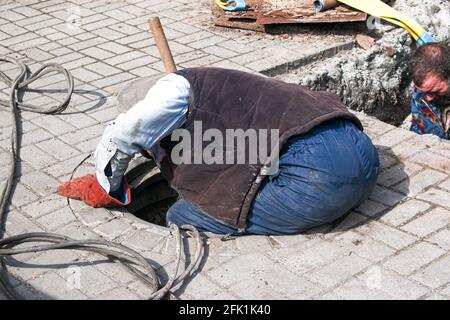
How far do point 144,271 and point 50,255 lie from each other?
574 mm

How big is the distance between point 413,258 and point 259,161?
0.97 metres

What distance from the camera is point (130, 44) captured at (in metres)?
7.16

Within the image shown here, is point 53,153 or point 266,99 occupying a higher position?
point 266,99

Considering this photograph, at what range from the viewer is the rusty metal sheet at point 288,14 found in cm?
700

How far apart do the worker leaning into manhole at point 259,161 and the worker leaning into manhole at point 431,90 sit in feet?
4.04

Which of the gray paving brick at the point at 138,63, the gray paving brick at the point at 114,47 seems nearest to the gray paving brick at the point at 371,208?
the gray paving brick at the point at 138,63

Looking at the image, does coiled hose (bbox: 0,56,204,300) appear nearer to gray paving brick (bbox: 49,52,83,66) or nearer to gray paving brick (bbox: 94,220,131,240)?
gray paving brick (bbox: 94,220,131,240)

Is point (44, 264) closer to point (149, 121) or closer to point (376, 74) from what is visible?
point (149, 121)

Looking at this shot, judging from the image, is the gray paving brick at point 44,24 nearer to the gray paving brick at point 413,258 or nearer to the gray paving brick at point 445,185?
the gray paving brick at point 445,185

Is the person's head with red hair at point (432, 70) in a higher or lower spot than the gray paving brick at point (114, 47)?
higher

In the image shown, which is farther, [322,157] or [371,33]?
[371,33]

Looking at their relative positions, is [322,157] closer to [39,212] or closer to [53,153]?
[39,212]
